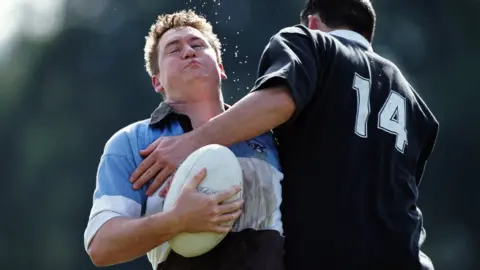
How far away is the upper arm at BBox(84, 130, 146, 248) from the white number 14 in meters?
0.74

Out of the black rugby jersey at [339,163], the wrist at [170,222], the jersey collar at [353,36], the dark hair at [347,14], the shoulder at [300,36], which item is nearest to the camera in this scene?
the wrist at [170,222]

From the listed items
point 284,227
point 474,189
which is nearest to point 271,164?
point 284,227

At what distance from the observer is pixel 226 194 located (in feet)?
12.6

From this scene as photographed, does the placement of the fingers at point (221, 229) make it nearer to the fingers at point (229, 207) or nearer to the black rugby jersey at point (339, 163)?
the fingers at point (229, 207)

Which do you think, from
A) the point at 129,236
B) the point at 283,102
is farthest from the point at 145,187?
the point at 283,102

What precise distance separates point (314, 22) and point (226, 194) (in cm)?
108

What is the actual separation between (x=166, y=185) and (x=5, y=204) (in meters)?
19.5

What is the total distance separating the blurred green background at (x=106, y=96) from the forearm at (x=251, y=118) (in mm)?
14851

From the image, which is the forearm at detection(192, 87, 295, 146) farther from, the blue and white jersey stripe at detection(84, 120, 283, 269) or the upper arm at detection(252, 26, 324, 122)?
the blue and white jersey stripe at detection(84, 120, 283, 269)

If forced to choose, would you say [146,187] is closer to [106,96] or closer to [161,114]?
[161,114]

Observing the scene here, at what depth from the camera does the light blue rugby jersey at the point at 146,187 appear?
13.1 feet

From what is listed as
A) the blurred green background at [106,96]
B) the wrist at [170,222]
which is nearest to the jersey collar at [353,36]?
the wrist at [170,222]

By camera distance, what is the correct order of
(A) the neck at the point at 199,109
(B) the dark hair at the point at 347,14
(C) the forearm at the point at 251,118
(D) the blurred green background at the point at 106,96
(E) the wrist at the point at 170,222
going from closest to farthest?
(E) the wrist at the point at 170,222 < (C) the forearm at the point at 251,118 < (A) the neck at the point at 199,109 < (B) the dark hair at the point at 347,14 < (D) the blurred green background at the point at 106,96

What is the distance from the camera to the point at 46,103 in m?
23.4
